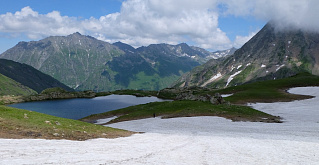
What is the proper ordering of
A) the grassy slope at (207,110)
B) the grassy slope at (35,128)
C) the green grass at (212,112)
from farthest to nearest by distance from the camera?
the grassy slope at (207,110)
the green grass at (212,112)
the grassy slope at (35,128)

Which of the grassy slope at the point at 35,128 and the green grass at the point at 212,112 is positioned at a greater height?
the grassy slope at the point at 35,128

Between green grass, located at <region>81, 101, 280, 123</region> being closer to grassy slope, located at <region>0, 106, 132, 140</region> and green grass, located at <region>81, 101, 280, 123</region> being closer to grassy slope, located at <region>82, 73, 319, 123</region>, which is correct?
Result: grassy slope, located at <region>82, 73, 319, 123</region>

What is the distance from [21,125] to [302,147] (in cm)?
3583

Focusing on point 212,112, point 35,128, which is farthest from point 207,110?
point 35,128

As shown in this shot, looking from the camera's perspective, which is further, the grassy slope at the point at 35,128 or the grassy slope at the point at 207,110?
the grassy slope at the point at 207,110

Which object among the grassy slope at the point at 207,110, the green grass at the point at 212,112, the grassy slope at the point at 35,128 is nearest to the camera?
the grassy slope at the point at 35,128

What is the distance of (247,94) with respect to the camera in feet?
395

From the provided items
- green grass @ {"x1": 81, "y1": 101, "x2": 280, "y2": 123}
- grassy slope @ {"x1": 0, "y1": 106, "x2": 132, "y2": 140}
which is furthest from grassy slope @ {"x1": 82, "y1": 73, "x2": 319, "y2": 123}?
grassy slope @ {"x1": 0, "y1": 106, "x2": 132, "y2": 140}

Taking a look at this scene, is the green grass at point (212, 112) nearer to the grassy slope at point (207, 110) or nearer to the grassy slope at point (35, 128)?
the grassy slope at point (207, 110)

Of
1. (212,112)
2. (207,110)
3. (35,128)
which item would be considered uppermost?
(35,128)

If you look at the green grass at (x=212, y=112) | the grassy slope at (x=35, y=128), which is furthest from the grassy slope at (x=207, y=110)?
the grassy slope at (x=35, y=128)

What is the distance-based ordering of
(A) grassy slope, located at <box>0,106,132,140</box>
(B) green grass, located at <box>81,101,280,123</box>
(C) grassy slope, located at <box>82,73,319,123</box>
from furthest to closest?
(C) grassy slope, located at <box>82,73,319,123</box>, (B) green grass, located at <box>81,101,280,123</box>, (A) grassy slope, located at <box>0,106,132,140</box>

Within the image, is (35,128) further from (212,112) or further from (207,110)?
(207,110)

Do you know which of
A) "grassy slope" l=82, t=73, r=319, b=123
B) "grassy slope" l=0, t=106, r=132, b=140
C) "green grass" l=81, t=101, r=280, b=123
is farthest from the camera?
"grassy slope" l=82, t=73, r=319, b=123
